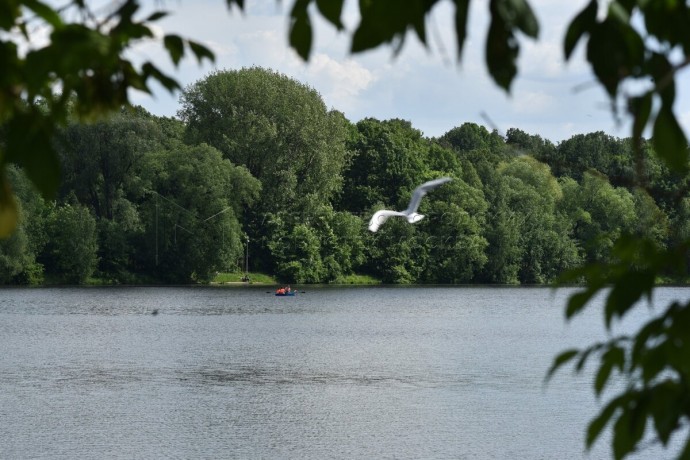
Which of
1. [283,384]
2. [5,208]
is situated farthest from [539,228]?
[5,208]

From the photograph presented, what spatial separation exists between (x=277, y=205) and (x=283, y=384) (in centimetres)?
4696

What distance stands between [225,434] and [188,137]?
2254 inches

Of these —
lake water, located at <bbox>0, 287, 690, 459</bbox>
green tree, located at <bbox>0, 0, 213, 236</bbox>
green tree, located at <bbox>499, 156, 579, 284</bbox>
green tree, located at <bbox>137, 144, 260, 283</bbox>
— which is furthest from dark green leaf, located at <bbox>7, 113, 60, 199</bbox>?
green tree, located at <bbox>499, 156, 579, 284</bbox>

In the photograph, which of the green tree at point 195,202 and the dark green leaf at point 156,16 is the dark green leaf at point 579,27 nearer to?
the dark green leaf at point 156,16

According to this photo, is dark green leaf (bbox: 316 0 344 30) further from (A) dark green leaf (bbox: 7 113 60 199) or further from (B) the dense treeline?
(B) the dense treeline

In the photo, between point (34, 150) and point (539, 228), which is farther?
point (539, 228)

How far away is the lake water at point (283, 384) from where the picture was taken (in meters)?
27.7

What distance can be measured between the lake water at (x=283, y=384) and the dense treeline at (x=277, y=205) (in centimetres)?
856

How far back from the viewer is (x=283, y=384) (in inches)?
1502

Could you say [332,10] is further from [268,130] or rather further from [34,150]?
[268,130]

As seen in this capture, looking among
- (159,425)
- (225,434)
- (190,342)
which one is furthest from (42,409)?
(190,342)

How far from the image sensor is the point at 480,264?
93.7 m

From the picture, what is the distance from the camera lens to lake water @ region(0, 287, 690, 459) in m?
27.7

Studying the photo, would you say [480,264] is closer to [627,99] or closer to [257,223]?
[257,223]
